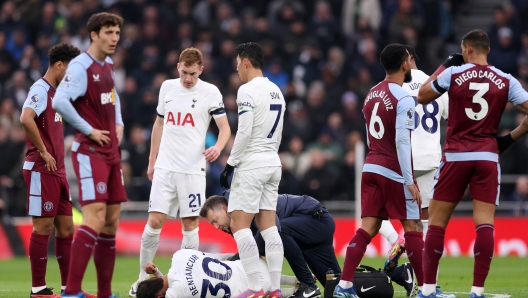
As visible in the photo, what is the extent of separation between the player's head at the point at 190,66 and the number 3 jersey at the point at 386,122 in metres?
2.34

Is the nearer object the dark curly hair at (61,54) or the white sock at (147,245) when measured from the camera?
the dark curly hair at (61,54)

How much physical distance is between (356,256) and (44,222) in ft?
11.3

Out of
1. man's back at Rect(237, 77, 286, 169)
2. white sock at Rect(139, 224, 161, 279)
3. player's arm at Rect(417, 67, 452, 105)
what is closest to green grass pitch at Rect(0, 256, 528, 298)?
white sock at Rect(139, 224, 161, 279)

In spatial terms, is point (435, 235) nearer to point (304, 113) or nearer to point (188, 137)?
point (188, 137)

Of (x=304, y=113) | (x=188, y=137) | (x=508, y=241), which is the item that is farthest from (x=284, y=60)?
(x=188, y=137)

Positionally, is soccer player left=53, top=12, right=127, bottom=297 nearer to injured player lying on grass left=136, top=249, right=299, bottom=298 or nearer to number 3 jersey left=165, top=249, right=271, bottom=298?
injured player lying on grass left=136, top=249, right=299, bottom=298

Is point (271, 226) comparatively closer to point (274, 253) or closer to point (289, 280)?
point (274, 253)

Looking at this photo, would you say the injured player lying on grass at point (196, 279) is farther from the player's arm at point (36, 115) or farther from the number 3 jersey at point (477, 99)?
the number 3 jersey at point (477, 99)

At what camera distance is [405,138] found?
866 centimetres

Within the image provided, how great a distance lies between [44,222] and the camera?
9586mm

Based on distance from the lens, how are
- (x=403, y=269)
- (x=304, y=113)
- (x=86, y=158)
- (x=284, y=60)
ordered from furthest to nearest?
(x=284, y=60) < (x=304, y=113) < (x=403, y=269) < (x=86, y=158)

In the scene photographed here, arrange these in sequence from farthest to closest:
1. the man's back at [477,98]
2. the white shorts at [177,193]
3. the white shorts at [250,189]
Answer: the white shorts at [177,193], the white shorts at [250,189], the man's back at [477,98]

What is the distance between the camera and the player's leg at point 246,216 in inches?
356

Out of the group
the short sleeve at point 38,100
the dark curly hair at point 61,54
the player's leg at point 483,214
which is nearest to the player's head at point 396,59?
the player's leg at point 483,214
